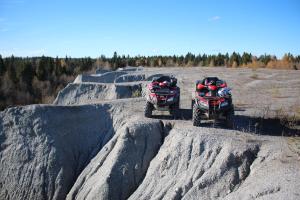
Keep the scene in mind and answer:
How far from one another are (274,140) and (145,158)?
19.2 ft

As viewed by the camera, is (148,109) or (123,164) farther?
(148,109)

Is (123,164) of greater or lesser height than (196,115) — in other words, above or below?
below

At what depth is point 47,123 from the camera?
24.1m

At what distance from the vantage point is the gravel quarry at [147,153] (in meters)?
14.2

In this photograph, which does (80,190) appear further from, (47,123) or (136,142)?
(47,123)

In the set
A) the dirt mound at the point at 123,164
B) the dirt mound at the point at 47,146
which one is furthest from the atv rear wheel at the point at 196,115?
the dirt mound at the point at 47,146

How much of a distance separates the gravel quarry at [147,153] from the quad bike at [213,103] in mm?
563

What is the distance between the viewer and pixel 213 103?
17.3 meters

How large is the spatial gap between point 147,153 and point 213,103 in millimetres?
3914

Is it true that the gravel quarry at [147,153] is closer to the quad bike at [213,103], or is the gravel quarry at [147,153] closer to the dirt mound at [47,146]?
the dirt mound at [47,146]

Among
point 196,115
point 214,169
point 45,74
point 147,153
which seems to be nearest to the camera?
point 214,169

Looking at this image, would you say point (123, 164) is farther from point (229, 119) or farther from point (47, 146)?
point (47, 146)

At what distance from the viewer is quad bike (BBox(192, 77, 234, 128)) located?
17.3 m

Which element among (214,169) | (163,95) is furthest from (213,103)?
(163,95)
